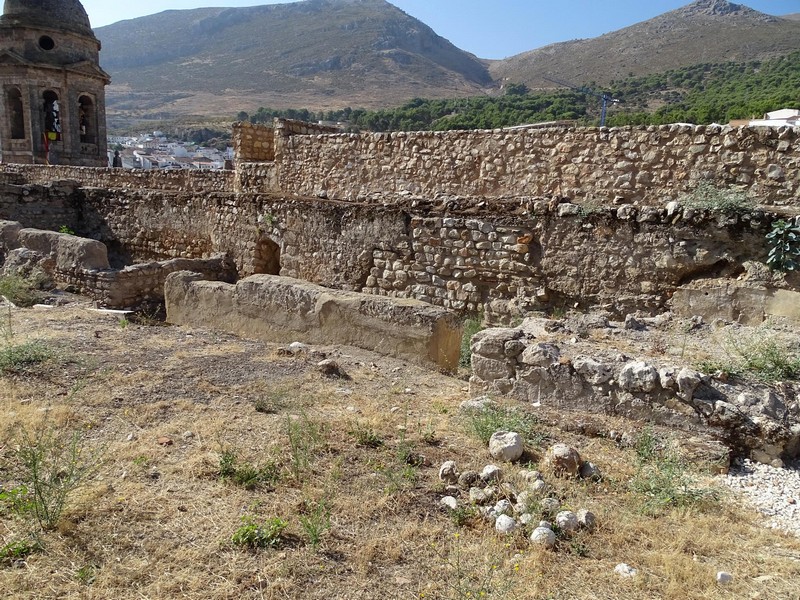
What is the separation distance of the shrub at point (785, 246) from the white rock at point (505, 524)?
167 inches

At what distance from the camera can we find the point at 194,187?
48.9ft

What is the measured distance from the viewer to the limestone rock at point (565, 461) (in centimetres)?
341

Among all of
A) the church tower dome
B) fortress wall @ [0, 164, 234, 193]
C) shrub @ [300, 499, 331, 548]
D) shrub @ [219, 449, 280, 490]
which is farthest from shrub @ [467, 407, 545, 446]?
the church tower dome

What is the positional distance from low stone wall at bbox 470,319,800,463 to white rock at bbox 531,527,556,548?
4.64ft

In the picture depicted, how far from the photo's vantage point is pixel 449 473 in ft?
11.1

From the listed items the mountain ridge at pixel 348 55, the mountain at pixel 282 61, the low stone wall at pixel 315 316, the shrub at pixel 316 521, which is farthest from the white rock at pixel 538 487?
the mountain at pixel 282 61

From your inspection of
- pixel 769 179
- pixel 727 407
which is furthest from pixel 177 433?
pixel 769 179

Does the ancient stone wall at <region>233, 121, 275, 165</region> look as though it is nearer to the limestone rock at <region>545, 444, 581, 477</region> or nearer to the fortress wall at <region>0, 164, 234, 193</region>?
the fortress wall at <region>0, 164, 234, 193</region>

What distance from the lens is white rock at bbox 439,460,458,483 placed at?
Answer: 338cm

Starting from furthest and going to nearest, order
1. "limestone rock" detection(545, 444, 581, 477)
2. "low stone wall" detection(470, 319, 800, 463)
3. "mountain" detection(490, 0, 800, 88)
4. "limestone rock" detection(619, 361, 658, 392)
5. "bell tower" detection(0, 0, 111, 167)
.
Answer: "mountain" detection(490, 0, 800, 88) → "bell tower" detection(0, 0, 111, 167) → "limestone rock" detection(619, 361, 658, 392) → "low stone wall" detection(470, 319, 800, 463) → "limestone rock" detection(545, 444, 581, 477)

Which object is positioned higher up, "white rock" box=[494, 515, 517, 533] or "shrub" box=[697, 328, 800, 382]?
"shrub" box=[697, 328, 800, 382]

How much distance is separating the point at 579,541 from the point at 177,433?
2.67 m

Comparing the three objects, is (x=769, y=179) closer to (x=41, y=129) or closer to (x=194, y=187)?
(x=194, y=187)

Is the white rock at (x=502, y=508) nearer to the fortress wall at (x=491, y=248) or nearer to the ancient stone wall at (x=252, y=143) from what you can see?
the fortress wall at (x=491, y=248)
